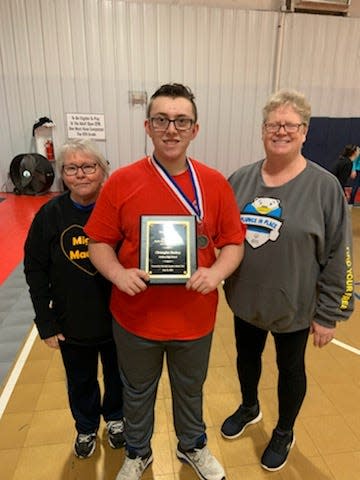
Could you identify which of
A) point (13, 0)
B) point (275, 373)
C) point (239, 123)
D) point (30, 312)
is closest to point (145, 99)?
point (239, 123)

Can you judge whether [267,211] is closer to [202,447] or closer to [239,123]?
[202,447]

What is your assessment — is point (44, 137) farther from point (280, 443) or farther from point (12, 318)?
point (280, 443)

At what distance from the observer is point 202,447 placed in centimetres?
157

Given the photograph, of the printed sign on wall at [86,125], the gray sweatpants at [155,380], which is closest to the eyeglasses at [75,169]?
the gray sweatpants at [155,380]

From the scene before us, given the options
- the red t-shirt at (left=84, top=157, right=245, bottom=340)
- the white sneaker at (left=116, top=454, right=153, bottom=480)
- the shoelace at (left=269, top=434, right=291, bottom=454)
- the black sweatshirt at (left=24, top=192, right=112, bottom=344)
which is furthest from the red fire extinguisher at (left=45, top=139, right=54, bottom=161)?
the shoelace at (left=269, top=434, right=291, bottom=454)

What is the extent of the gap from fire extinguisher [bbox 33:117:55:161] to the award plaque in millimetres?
5938

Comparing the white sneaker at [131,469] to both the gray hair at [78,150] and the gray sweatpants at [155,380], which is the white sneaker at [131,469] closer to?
the gray sweatpants at [155,380]

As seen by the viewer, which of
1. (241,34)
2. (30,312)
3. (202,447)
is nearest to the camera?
(202,447)

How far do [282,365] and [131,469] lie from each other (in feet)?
2.67

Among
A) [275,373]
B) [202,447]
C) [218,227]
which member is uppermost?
[218,227]

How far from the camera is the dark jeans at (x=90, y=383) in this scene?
151 centimetres

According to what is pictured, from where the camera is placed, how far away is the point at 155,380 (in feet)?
4.69

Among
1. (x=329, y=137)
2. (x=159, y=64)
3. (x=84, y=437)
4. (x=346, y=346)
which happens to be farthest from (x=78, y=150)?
(x=329, y=137)

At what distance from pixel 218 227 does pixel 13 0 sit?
6.52 metres
